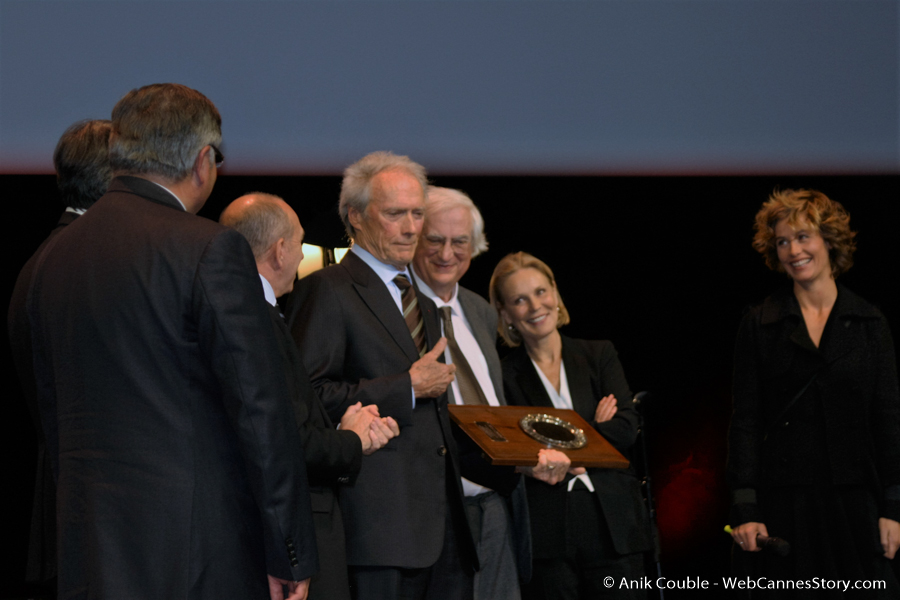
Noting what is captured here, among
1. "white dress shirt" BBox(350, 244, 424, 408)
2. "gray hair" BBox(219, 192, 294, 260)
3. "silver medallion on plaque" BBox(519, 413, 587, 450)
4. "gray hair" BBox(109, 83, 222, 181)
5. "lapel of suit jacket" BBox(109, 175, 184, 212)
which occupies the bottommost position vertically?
"silver medallion on plaque" BBox(519, 413, 587, 450)

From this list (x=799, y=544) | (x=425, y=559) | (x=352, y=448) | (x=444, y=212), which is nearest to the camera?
(x=352, y=448)

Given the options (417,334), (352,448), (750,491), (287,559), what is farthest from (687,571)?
(287,559)

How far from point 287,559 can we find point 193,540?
175 millimetres

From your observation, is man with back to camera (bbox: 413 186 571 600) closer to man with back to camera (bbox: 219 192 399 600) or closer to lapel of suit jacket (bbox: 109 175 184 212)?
man with back to camera (bbox: 219 192 399 600)

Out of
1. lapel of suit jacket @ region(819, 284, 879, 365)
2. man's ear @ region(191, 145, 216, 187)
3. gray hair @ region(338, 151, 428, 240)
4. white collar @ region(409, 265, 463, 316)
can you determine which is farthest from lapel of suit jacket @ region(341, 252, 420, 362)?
lapel of suit jacket @ region(819, 284, 879, 365)

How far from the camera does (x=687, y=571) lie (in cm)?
543

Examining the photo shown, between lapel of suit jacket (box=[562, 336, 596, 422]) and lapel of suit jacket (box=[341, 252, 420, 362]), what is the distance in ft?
3.42

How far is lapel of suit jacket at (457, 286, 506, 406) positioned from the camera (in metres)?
3.11

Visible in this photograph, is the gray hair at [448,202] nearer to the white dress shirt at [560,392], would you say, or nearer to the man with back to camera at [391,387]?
the man with back to camera at [391,387]

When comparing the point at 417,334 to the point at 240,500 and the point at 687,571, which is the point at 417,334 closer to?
the point at 240,500

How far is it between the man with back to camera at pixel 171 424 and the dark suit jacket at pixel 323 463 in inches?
12.7

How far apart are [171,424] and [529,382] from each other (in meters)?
1.98

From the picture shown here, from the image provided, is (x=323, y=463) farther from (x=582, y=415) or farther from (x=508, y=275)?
(x=508, y=275)

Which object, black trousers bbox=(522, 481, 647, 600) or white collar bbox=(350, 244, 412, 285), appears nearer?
white collar bbox=(350, 244, 412, 285)
